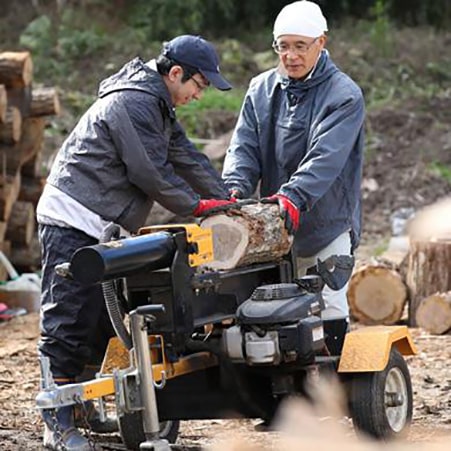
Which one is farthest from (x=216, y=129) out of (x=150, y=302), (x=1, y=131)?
(x=150, y=302)

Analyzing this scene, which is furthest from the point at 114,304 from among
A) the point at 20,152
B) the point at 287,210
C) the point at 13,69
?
the point at 20,152

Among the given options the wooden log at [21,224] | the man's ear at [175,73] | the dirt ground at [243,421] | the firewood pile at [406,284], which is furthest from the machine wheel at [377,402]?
the wooden log at [21,224]

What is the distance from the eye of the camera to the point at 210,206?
5980 mm

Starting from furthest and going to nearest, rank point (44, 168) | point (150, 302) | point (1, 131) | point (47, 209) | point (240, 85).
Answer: point (240, 85), point (44, 168), point (1, 131), point (47, 209), point (150, 302)

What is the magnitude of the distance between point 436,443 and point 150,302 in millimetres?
1593

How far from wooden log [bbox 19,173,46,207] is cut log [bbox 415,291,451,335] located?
3.85 m

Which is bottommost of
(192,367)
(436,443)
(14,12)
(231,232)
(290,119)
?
(436,443)

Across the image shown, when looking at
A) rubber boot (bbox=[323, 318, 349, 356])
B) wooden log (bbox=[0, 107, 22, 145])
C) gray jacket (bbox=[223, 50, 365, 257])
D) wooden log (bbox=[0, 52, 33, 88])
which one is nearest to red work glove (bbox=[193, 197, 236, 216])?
gray jacket (bbox=[223, 50, 365, 257])

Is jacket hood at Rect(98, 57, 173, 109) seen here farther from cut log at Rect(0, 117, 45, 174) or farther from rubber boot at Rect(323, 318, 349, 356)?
cut log at Rect(0, 117, 45, 174)

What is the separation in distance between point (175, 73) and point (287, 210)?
0.83m

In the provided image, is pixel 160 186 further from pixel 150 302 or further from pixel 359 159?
pixel 359 159

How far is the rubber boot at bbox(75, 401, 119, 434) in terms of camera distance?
6129 millimetres

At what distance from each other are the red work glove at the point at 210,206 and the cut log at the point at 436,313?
13.4 ft

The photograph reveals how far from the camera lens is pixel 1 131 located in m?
10.8
